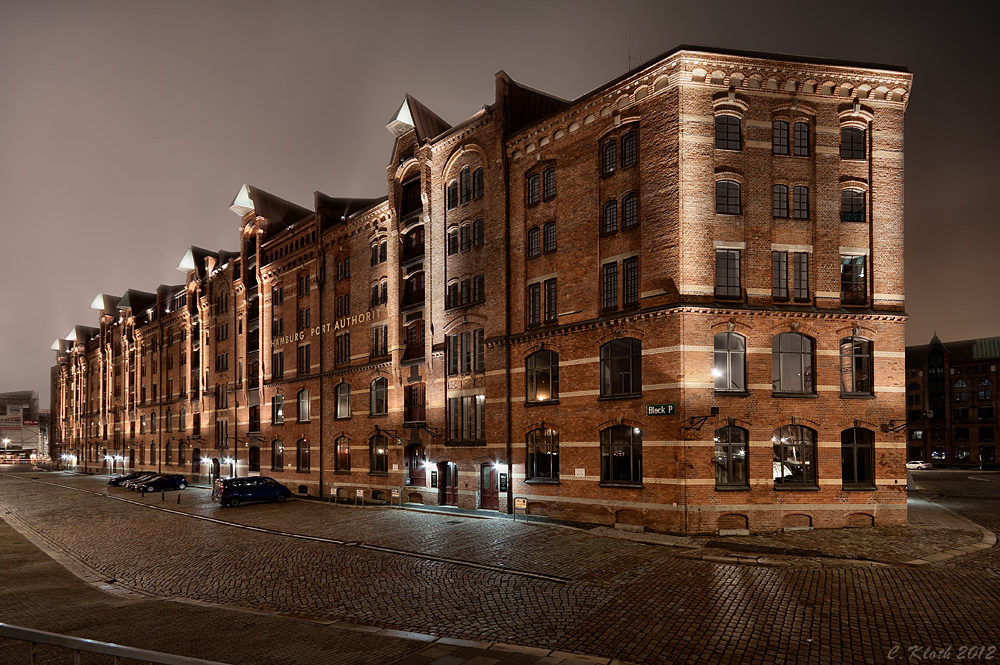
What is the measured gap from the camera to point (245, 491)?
36.3 meters

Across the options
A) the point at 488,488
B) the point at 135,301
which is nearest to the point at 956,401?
the point at 488,488

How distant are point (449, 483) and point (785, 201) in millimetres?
19619

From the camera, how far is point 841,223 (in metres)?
24.0

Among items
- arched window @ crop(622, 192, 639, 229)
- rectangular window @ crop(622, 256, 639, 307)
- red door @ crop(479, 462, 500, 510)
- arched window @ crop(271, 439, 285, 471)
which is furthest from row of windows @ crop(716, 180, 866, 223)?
arched window @ crop(271, 439, 285, 471)

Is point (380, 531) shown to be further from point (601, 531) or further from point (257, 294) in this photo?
point (257, 294)

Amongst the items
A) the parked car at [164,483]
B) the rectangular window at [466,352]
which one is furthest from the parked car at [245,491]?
the rectangular window at [466,352]

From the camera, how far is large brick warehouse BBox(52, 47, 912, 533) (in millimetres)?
22656

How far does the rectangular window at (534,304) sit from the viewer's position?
1110 inches

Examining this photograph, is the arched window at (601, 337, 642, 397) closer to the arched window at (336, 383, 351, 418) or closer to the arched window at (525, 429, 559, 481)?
the arched window at (525, 429, 559, 481)

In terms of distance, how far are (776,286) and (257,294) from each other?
3707cm

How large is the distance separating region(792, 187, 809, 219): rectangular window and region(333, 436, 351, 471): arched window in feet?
88.4

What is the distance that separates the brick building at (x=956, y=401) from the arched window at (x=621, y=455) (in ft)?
243

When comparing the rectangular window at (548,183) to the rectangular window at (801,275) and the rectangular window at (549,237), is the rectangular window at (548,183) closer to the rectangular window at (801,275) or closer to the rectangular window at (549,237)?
the rectangular window at (549,237)

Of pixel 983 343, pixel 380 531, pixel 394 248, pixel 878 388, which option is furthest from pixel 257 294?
pixel 983 343
